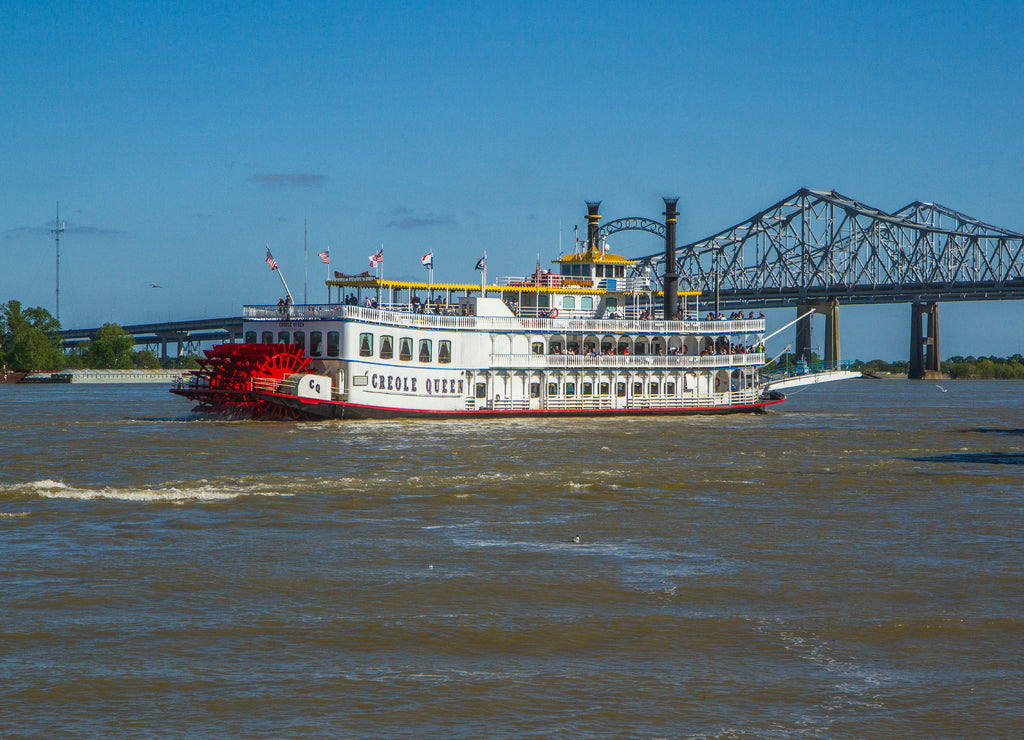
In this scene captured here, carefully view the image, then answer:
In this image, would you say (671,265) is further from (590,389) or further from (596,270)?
(590,389)

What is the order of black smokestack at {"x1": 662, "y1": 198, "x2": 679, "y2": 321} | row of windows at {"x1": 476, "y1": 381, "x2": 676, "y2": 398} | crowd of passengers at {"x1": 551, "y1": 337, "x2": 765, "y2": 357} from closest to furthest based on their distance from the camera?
row of windows at {"x1": 476, "y1": 381, "x2": 676, "y2": 398} < crowd of passengers at {"x1": 551, "y1": 337, "x2": 765, "y2": 357} < black smokestack at {"x1": 662, "y1": 198, "x2": 679, "y2": 321}

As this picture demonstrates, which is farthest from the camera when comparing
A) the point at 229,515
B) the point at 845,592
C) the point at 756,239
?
the point at 756,239

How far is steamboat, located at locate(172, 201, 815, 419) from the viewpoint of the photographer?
35.1 meters

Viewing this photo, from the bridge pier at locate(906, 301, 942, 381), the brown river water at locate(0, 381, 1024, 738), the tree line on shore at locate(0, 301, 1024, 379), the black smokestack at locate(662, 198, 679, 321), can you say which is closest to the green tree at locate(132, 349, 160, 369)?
the tree line on shore at locate(0, 301, 1024, 379)

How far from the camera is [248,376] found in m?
34.5

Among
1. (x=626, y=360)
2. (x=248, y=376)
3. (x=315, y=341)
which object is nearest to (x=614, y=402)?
(x=626, y=360)

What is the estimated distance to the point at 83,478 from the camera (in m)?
21.0

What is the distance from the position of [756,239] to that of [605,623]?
483ft

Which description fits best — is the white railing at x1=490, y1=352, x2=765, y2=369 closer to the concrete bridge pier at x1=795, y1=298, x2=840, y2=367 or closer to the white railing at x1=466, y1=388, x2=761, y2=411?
the white railing at x1=466, y1=388, x2=761, y2=411

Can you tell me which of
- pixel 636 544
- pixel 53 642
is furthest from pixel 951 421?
pixel 53 642

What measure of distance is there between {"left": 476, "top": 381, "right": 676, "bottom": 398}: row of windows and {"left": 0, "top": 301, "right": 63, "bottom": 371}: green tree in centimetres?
8307

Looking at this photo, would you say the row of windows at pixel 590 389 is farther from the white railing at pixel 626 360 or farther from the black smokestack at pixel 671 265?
the black smokestack at pixel 671 265

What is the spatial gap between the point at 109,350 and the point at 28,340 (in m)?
15.1

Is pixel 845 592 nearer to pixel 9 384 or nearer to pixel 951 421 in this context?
pixel 951 421
